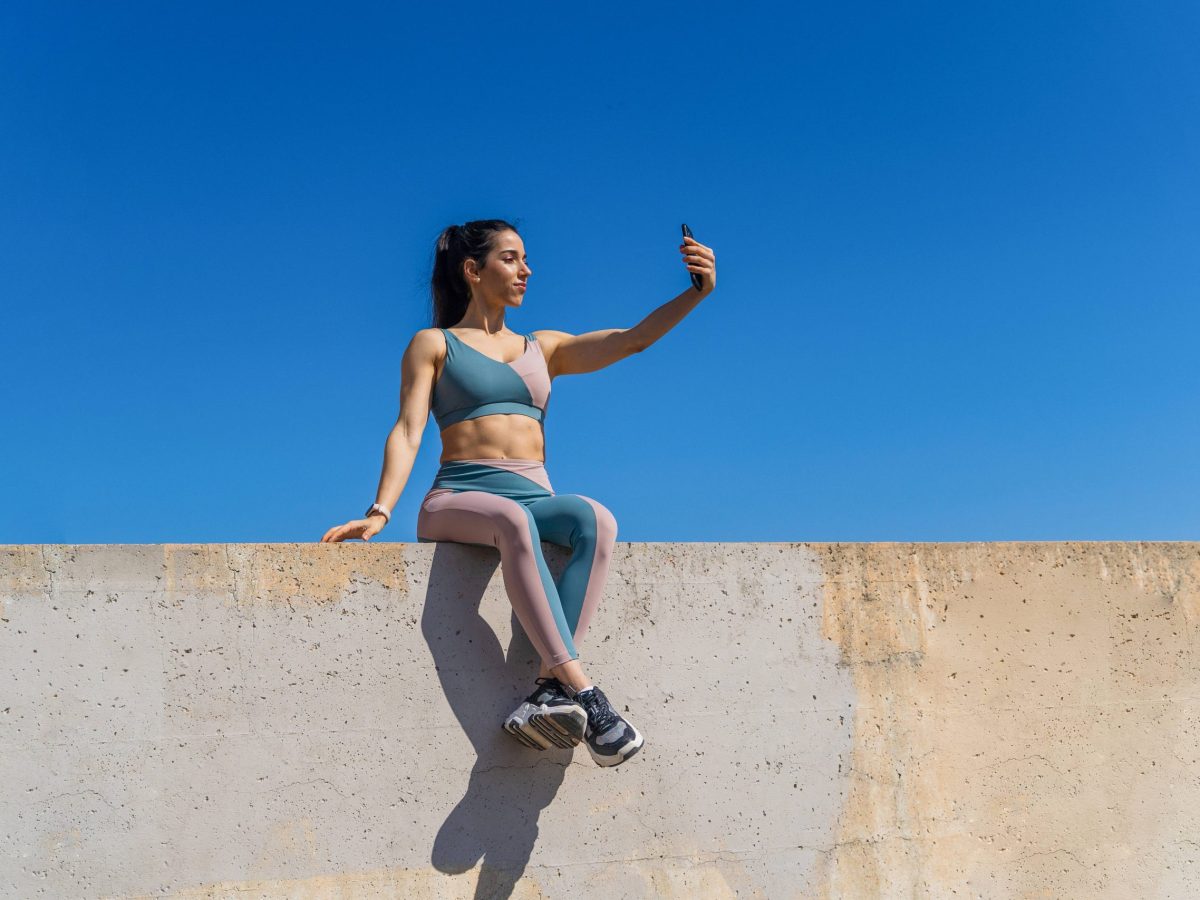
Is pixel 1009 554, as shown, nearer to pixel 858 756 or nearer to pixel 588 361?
pixel 858 756

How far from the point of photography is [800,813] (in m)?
3.37

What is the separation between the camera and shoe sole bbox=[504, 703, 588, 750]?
2.97m

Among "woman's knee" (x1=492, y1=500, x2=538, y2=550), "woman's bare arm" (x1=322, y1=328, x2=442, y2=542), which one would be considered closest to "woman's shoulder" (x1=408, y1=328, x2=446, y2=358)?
"woman's bare arm" (x1=322, y1=328, x2=442, y2=542)

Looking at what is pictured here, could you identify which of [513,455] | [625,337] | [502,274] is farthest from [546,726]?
[502,274]

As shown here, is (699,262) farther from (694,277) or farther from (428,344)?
(428,344)

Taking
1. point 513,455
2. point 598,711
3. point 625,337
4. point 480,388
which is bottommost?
point 598,711

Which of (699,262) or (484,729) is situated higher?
(699,262)

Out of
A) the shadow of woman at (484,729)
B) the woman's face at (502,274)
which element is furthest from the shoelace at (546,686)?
the woman's face at (502,274)

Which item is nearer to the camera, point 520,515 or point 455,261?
point 520,515

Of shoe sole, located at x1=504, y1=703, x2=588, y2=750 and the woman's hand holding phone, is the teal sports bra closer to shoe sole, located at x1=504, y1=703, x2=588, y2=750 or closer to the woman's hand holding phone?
the woman's hand holding phone

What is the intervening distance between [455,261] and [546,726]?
154 cm

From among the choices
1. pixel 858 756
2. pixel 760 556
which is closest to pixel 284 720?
pixel 760 556

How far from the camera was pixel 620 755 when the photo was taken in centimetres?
299

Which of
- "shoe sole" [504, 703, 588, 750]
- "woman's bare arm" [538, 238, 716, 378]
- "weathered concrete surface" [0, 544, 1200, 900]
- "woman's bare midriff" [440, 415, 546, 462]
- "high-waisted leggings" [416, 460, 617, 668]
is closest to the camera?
"weathered concrete surface" [0, 544, 1200, 900]
